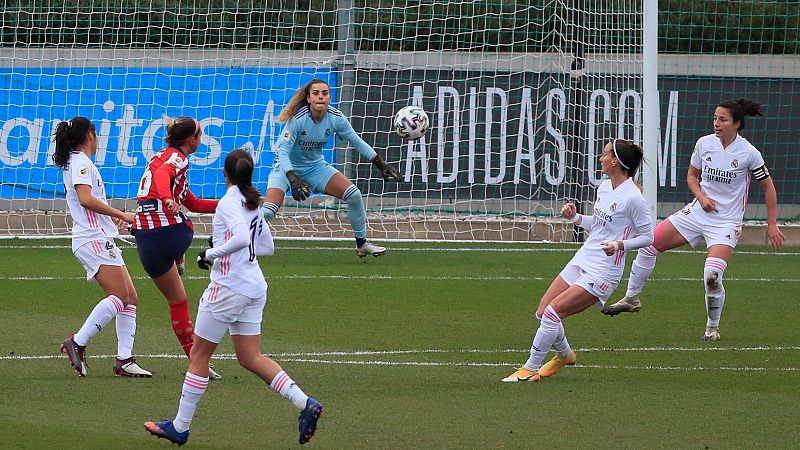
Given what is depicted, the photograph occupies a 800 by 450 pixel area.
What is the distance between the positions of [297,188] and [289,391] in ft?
25.2

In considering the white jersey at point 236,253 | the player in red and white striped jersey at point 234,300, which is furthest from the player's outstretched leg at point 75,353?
the white jersey at point 236,253

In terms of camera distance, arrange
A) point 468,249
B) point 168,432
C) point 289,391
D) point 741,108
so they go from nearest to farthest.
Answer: point 168,432 < point 289,391 < point 741,108 < point 468,249

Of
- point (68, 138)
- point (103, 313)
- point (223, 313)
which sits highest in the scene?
point (68, 138)

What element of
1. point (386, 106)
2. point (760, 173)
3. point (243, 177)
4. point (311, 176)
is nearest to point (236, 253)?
point (243, 177)

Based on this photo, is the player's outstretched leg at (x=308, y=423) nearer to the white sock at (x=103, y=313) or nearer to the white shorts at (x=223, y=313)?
the white shorts at (x=223, y=313)

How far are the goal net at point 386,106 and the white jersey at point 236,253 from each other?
12229 mm

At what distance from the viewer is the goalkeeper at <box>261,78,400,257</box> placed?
1457 centimetres

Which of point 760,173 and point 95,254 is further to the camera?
point 760,173

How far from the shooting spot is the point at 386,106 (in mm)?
20328

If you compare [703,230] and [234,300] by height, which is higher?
[703,230]

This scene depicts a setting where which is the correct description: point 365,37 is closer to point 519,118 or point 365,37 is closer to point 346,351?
point 519,118

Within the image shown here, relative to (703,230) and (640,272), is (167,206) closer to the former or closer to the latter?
(640,272)

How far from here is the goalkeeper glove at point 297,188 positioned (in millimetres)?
14344

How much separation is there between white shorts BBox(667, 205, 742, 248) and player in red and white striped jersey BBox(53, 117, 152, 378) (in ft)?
Result: 16.2
